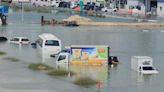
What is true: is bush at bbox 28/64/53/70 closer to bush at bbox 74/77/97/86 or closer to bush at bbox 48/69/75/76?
bush at bbox 48/69/75/76

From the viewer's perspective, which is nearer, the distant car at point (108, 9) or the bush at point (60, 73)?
the bush at point (60, 73)

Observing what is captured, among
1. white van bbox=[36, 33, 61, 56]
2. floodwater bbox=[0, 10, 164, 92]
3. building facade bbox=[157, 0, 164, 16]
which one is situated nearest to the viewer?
floodwater bbox=[0, 10, 164, 92]

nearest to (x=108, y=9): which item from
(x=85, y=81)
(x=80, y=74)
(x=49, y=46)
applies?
(x=49, y=46)

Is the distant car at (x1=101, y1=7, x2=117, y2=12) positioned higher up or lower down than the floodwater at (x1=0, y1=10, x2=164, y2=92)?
higher up

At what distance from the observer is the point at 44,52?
93.6 ft

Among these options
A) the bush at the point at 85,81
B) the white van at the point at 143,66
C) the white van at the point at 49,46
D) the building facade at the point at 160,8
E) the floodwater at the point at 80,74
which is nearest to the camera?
the floodwater at the point at 80,74

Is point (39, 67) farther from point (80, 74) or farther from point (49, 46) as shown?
point (49, 46)

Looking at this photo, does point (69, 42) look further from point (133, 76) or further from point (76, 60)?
point (133, 76)

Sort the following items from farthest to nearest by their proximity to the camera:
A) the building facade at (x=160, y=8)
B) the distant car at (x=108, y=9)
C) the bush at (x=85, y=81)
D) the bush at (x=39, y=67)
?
the distant car at (x=108, y=9) → the building facade at (x=160, y=8) → the bush at (x=39, y=67) → the bush at (x=85, y=81)

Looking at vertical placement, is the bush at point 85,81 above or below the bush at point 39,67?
below

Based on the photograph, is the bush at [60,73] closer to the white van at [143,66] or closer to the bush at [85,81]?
the bush at [85,81]

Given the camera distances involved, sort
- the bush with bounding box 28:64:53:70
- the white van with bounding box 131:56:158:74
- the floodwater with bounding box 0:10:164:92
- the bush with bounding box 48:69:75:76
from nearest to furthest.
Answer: the floodwater with bounding box 0:10:164:92
the bush with bounding box 48:69:75:76
the white van with bounding box 131:56:158:74
the bush with bounding box 28:64:53:70

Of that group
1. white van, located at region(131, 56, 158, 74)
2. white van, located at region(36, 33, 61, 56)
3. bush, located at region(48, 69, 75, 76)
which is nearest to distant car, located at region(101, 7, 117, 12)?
white van, located at region(36, 33, 61, 56)

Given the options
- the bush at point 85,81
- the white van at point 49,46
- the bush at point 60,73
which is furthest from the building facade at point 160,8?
the bush at point 85,81
